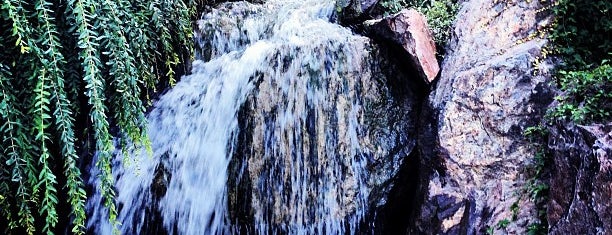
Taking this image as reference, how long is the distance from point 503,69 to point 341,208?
1.73 metres

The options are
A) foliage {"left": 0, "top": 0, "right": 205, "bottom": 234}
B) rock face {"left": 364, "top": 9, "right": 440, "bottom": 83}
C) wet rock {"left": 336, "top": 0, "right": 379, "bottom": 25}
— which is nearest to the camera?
foliage {"left": 0, "top": 0, "right": 205, "bottom": 234}

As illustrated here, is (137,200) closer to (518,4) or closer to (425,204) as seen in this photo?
(425,204)

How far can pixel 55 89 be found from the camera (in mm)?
2512

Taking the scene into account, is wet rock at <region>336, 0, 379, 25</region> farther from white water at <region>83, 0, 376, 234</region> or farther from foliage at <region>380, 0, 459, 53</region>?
white water at <region>83, 0, 376, 234</region>

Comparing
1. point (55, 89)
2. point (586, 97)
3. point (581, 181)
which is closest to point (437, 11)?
point (586, 97)

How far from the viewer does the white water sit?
12.4 ft

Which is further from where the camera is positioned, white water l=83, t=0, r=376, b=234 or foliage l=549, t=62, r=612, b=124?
white water l=83, t=0, r=376, b=234

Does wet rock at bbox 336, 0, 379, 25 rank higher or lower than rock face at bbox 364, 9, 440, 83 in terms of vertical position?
higher

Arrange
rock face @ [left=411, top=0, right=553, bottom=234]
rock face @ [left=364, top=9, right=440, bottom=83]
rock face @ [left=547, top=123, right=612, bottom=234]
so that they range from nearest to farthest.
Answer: rock face @ [left=547, top=123, right=612, bottom=234]
rock face @ [left=411, top=0, right=553, bottom=234]
rock face @ [left=364, top=9, right=440, bottom=83]

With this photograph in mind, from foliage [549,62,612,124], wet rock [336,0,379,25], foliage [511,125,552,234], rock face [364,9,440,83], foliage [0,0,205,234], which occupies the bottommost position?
foliage [511,125,552,234]

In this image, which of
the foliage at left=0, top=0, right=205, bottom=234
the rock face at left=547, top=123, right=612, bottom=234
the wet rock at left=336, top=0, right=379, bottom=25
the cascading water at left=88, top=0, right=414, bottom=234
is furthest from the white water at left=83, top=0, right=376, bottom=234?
the rock face at left=547, top=123, right=612, bottom=234

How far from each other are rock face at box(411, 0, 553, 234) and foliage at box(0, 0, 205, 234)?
2106mm

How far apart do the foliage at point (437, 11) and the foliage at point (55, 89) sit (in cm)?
271

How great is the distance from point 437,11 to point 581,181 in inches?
102
